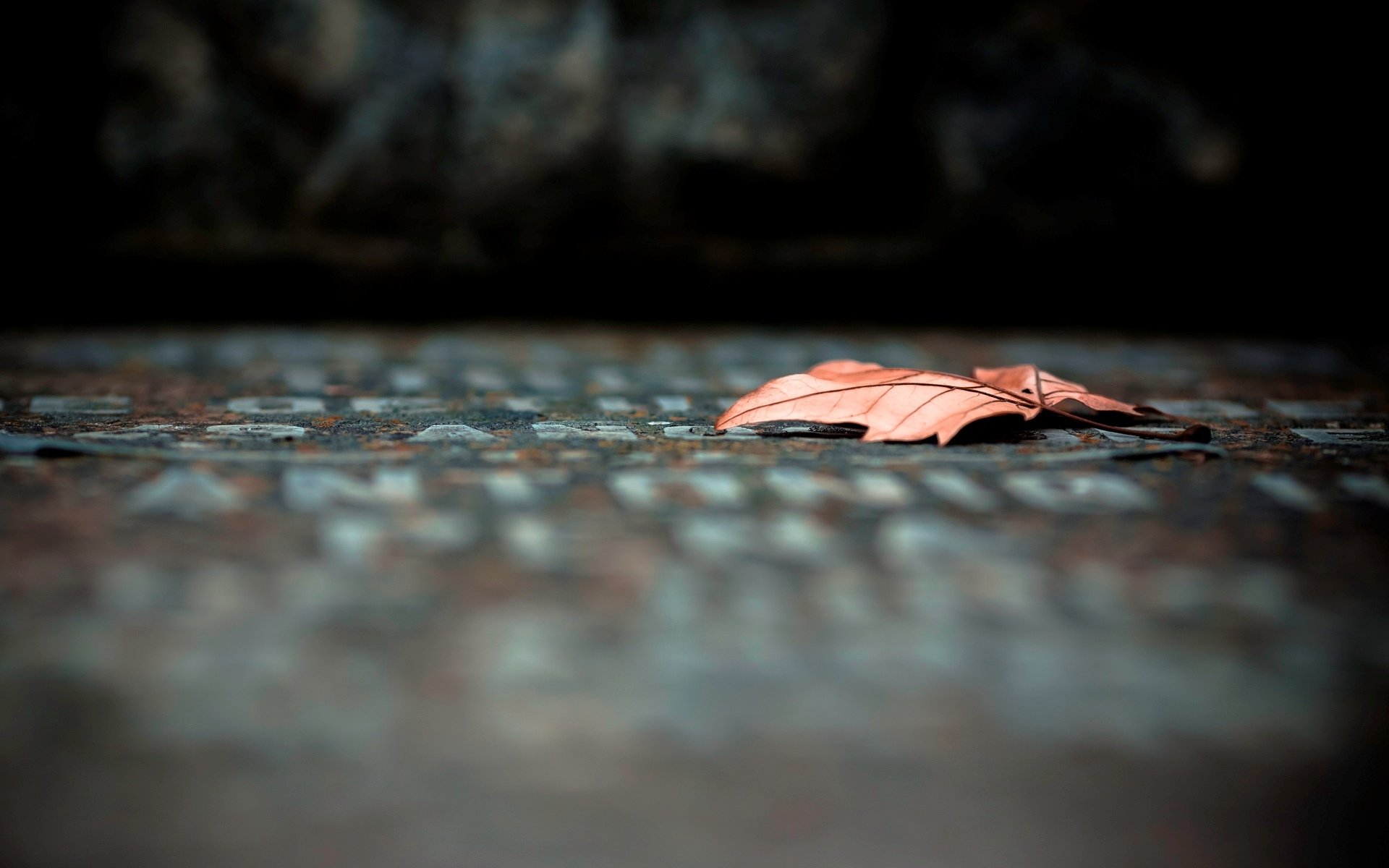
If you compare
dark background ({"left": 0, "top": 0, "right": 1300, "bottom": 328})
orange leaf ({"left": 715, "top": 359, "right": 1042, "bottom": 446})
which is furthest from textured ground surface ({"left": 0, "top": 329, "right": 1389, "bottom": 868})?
dark background ({"left": 0, "top": 0, "right": 1300, "bottom": 328})

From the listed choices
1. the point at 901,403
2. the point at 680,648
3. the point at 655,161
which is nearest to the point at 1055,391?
the point at 901,403

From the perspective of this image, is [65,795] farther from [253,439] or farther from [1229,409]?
[1229,409]

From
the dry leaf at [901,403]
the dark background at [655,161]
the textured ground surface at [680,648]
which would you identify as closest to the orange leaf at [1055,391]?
the dry leaf at [901,403]

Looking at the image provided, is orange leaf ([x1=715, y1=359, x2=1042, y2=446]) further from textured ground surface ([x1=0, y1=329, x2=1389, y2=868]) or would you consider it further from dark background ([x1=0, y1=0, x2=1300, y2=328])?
dark background ([x1=0, y1=0, x2=1300, y2=328])

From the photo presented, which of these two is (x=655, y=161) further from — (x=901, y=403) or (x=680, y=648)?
(x=680, y=648)

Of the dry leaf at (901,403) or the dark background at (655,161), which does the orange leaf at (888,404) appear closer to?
the dry leaf at (901,403)

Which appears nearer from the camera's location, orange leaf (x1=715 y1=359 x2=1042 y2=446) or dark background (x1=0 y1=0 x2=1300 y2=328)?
orange leaf (x1=715 y1=359 x2=1042 y2=446)

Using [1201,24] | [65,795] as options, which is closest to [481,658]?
[65,795]
